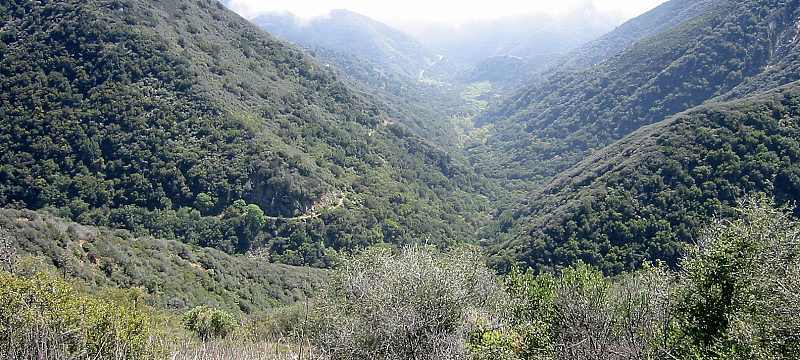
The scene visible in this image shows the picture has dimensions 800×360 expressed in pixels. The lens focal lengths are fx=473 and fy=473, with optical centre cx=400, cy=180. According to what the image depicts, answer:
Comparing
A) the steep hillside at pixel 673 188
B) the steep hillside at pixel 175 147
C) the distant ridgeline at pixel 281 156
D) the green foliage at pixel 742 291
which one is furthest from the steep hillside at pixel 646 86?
the green foliage at pixel 742 291

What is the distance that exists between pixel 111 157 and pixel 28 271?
38.6 metres

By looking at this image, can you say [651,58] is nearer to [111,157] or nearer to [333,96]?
[333,96]

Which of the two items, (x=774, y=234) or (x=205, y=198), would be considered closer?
(x=774, y=234)

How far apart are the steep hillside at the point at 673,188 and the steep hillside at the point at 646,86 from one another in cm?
2768

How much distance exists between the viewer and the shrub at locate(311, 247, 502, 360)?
1237cm

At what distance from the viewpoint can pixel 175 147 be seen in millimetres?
55656

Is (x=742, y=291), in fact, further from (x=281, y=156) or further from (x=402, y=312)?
(x=281, y=156)

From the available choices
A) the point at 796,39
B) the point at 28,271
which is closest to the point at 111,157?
the point at 28,271

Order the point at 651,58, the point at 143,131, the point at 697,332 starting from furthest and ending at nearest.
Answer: the point at 651,58
the point at 143,131
the point at 697,332

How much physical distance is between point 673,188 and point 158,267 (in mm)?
49081

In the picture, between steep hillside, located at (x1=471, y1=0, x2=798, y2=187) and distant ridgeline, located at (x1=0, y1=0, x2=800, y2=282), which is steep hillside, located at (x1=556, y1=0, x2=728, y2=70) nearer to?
steep hillside, located at (x1=471, y1=0, x2=798, y2=187)

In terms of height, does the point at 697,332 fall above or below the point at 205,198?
above

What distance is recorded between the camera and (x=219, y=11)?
91.9 meters

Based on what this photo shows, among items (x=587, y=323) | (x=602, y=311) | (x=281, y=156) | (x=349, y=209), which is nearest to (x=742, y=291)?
(x=602, y=311)
